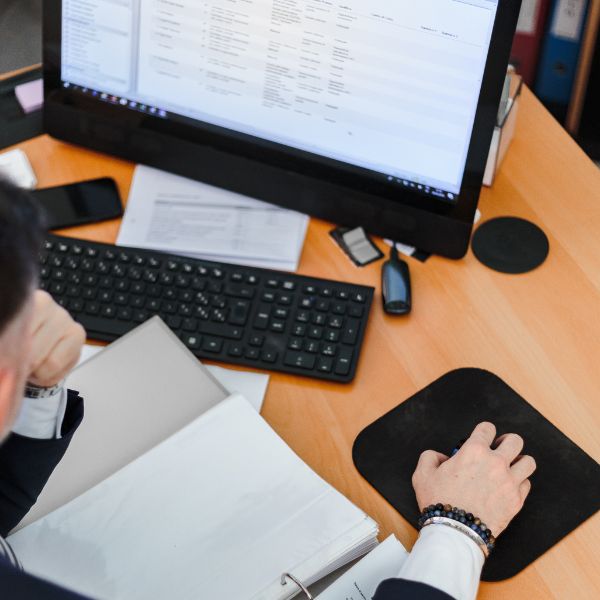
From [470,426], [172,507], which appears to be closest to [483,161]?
[470,426]

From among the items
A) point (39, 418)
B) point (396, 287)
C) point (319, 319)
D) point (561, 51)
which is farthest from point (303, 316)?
point (561, 51)

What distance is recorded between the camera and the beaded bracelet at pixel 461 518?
875 mm

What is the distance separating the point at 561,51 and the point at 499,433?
129 centimetres

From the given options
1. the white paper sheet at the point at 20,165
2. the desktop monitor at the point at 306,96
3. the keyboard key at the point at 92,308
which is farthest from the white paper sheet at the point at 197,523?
the white paper sheet at the point at 20,165

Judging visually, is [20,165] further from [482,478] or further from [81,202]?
[482,478]

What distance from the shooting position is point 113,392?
998 millimetres

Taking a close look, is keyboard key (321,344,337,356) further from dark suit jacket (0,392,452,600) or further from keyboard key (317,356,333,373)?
dark suit jacket (0,392,452,600)

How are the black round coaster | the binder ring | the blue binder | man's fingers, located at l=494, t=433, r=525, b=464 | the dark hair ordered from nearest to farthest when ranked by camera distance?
the dark hair, the binder ring, man's fingers, located at l=494, t=433, r=525, b=464, the black round coaster, the blue binder

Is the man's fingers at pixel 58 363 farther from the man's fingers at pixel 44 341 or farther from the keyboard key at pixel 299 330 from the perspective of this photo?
the keyboard key at pixel 299 330

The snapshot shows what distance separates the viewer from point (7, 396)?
0.64 meters

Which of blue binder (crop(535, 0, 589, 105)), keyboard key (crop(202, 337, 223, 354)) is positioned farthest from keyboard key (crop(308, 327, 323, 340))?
blue binder (crop(535, 0, 589, 105))

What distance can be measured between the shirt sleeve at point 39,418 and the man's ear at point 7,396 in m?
0.21

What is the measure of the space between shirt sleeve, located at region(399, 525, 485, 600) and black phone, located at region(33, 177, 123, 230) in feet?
1.98

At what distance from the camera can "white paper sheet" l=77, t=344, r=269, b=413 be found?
103cm
